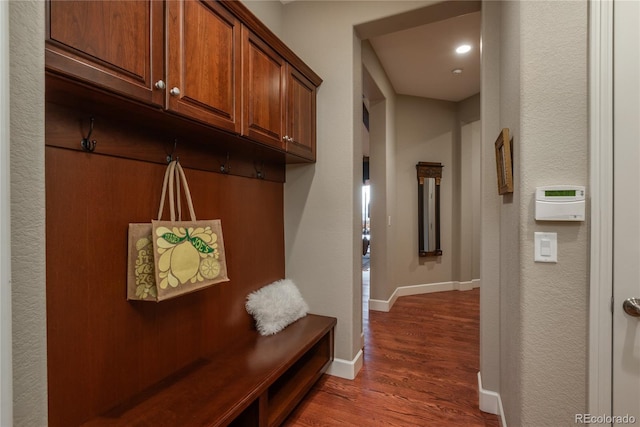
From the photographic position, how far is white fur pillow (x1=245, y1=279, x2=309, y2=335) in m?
2.03

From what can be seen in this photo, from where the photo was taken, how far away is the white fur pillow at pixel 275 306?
2025mm

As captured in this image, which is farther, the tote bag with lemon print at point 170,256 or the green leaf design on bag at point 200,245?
the green leaf design on bag at point 200,245

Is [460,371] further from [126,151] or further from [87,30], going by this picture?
[87,30]

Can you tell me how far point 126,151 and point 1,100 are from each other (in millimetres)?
789

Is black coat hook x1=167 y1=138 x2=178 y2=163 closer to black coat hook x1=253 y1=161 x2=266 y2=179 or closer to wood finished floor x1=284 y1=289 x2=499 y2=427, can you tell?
black coat hook x1=253 y1=161 x2=266 y2=179

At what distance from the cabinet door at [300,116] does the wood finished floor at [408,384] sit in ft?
5.38

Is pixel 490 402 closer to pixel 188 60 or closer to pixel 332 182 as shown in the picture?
pixel 332 182

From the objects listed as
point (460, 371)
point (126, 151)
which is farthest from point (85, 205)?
point (460, 371)

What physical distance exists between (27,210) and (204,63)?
37.7 inches

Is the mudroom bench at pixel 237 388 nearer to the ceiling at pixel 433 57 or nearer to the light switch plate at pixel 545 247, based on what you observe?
the light switch plate at pixel 545 247

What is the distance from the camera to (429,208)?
15.2ft

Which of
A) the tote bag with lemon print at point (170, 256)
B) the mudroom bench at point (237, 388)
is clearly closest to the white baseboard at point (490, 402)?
the mudroom bench at point (237, 388)

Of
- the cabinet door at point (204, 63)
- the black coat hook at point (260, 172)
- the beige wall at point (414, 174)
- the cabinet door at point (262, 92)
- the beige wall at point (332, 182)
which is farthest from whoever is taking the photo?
the beige wall at point (414, 174)

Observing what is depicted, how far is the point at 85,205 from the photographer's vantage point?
116 cm
